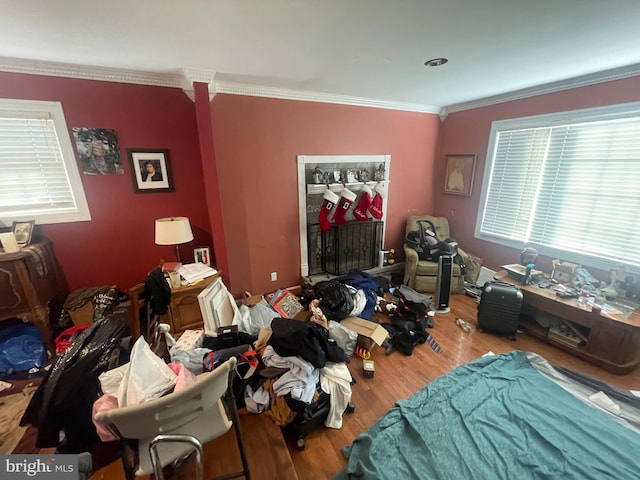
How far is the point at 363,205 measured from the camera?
11.0 ft

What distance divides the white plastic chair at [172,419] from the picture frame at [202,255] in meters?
1.77

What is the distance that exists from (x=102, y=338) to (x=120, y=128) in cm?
193

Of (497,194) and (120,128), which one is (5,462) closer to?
(120,128)

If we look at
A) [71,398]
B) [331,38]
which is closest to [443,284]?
[331,38]

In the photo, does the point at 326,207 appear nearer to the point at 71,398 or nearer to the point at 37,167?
the point at 71,398

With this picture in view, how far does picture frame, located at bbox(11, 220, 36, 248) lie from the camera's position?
2.02 m

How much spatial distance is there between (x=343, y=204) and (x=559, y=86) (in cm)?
250

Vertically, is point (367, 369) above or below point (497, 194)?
below

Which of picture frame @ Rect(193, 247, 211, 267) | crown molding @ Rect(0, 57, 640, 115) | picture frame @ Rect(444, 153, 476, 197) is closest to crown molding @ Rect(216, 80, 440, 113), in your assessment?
crown molding @ Rect(0, 57, 640, 115)

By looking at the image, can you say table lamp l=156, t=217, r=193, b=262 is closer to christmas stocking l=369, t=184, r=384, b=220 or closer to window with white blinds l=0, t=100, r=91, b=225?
window with white blinds l=0, t=100, r=91, b=225

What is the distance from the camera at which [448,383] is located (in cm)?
192

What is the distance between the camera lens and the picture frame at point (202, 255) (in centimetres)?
268

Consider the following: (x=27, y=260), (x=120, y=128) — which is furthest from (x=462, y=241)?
(x=27, y=260)

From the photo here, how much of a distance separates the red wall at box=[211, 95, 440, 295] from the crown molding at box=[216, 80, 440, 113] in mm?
49
